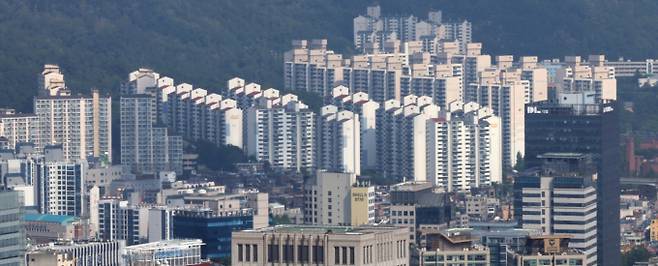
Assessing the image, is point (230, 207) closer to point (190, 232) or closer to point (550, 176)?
point (190, 232)

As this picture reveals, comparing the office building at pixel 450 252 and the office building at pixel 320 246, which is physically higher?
the office building at pixel 320 246

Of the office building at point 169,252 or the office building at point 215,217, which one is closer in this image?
the office building at point 169,252

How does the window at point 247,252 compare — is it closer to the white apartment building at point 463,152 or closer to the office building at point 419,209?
the office building at point 419,209

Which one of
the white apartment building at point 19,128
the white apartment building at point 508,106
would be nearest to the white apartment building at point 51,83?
the white apartment building at point 19,128

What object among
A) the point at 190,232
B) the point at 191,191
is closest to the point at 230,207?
the point at 190,232

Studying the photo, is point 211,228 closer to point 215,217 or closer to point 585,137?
point 215,217

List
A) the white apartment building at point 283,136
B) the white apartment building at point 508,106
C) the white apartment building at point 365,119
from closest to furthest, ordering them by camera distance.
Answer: the white apartment building at point 508,106, the white apartment building at point 283,136, the white apartment building at point 365,119

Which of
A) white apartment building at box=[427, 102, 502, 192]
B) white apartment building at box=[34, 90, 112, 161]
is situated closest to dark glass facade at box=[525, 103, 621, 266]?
white apartment building at box=[427, 102, 502, 192]
